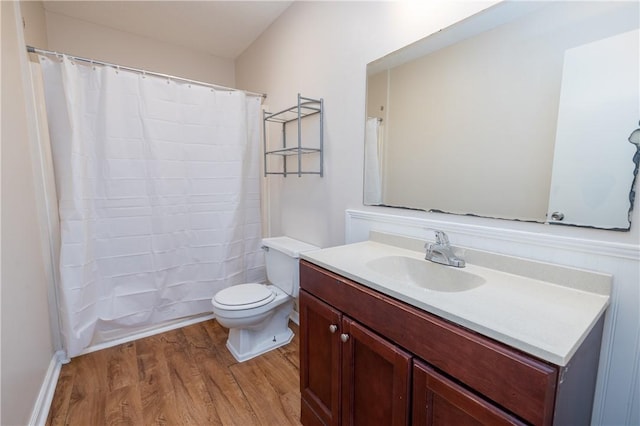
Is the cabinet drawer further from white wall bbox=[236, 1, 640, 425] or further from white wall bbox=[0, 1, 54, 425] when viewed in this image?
white wall bbox=[0, 1, 54, 425]

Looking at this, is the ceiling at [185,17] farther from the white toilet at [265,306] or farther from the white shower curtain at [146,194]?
the white toilet at [265,306]

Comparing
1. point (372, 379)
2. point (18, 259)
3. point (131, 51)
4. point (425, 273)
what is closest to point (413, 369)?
point (372, 379)

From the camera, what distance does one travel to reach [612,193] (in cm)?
87

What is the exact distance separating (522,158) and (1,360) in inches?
81.6

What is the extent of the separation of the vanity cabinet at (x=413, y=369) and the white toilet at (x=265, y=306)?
0.58m

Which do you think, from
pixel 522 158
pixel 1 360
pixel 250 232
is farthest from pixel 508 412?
pixel 250 232

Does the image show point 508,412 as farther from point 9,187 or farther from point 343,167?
point 9,187

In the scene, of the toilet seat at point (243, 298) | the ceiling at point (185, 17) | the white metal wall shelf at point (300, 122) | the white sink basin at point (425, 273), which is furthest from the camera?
the ceiling at point (185, 17)

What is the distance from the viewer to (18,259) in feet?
4.44

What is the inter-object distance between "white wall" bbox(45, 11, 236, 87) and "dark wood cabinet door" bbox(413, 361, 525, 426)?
318cm

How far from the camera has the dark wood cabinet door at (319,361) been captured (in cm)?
116

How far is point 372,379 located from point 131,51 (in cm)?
319

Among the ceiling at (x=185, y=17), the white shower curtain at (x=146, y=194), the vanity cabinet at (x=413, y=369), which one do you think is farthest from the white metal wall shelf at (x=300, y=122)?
the vanity cabinet at (x=413, y=369)

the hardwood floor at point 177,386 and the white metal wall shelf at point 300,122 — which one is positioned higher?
the white metal wall shelf at point 300,122
